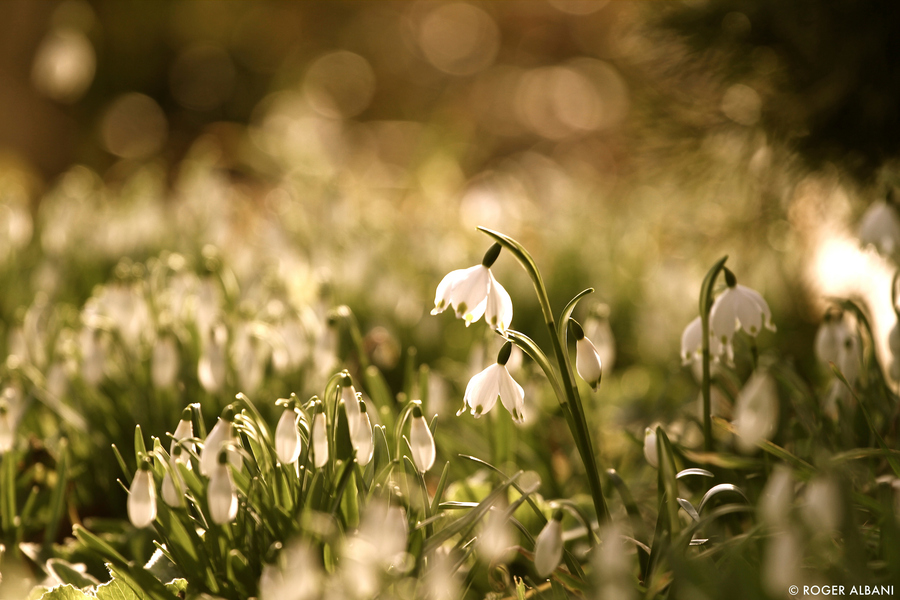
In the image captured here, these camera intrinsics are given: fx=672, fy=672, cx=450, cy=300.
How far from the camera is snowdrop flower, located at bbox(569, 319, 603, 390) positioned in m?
1.02

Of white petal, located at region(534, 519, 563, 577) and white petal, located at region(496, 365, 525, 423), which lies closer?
white petal, located at region(534, 519, 563, 577)

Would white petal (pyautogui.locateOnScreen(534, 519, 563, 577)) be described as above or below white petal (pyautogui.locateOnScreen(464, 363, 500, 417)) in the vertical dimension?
below

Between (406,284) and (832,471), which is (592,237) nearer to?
(406,284)

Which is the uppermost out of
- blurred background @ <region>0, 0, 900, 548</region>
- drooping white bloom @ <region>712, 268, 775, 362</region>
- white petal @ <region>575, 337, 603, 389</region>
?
white petal @ <region>575, 337, 603, 389</region>

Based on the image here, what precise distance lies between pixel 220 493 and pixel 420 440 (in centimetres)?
30

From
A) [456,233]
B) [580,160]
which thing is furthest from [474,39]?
[456,233]

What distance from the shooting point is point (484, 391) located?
3.44 feet

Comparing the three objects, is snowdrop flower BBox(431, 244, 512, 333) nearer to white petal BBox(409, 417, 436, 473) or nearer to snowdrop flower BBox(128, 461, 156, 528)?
white petal BBox(409, 417, 436, 473)

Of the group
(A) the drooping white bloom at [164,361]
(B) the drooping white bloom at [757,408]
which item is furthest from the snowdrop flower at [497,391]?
(A) the drooping white bloom at [164,361]

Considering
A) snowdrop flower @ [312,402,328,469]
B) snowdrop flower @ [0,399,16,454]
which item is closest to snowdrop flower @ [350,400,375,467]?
snowdrop flower @ [312,402,328,469]

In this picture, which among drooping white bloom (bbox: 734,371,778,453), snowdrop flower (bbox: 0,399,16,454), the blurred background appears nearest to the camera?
drooping white bloom (bbox: 734,371,778,453)

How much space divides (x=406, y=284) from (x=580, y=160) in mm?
6221

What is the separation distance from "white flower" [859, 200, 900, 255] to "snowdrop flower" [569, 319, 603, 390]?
30.1 inches

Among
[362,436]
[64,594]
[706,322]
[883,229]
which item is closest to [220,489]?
[362,436]
